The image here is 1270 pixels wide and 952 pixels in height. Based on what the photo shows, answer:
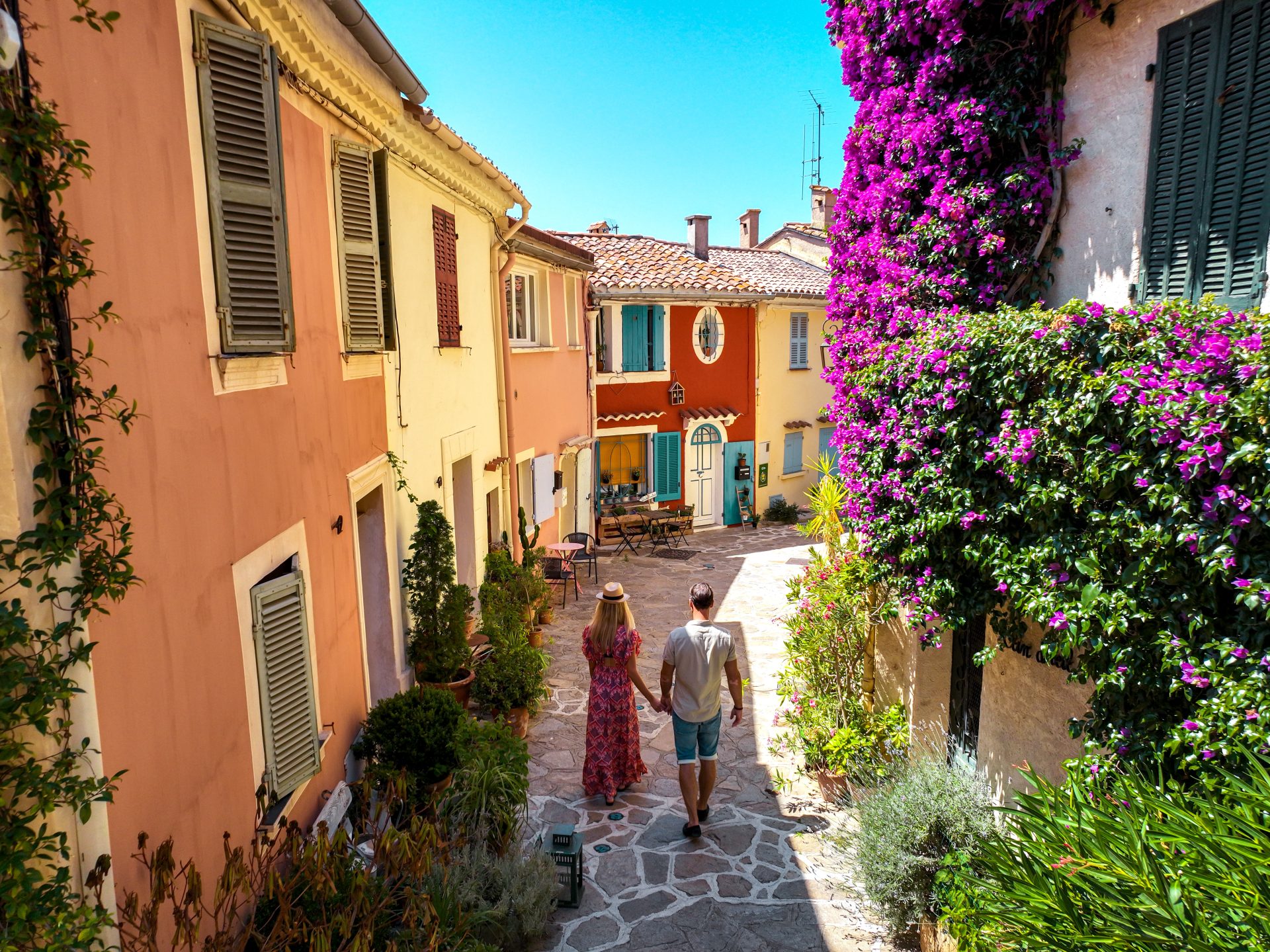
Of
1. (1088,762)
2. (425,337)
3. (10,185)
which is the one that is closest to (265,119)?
(10,185)

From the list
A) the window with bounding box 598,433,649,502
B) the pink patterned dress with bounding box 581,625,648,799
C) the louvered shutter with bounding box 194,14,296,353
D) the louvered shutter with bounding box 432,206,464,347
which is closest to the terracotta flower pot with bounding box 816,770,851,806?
the pink patterned dress with bounding box 581,625,648,799

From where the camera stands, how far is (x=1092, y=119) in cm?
511

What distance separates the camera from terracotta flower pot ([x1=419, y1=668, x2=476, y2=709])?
7.55 metres

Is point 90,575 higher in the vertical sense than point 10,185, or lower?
lower

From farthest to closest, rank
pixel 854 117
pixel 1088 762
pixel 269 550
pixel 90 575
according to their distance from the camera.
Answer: pixel 854 117
pixel 269 550
pixel 1088 762
pixel 90 575

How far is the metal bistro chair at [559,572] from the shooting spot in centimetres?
1284

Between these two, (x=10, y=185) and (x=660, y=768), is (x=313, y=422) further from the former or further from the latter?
(x=660, y=768)

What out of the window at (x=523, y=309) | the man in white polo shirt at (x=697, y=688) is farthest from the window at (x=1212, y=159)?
the window at (x=523, y=309)

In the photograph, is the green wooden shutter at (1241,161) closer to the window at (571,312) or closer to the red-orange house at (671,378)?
the window at (571,312)

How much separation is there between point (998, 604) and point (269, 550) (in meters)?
4.66

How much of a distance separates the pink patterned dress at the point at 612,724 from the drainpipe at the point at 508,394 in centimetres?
495

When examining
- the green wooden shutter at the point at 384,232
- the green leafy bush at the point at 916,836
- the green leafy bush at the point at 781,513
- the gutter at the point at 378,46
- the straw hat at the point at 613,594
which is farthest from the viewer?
the green leafy bush at the point at 781,513

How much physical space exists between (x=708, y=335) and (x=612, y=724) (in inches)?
558

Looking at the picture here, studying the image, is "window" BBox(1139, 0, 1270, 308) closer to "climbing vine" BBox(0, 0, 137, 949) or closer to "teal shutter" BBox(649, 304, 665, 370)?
"climbing vine" BBox(0, 0, 137, 949)
